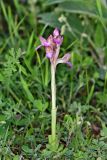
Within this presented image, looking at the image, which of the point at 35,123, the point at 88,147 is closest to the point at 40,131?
the point at 35,123

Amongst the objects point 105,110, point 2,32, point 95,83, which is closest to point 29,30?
point 2,32

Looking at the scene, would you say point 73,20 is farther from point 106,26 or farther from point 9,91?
point 9,91

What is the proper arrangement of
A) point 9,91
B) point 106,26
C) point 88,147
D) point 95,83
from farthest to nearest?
1. point 106,26
2. point 95,83
3. point 9,91
4. point 88,147

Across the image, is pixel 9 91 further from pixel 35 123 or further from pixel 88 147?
pixel 88 147

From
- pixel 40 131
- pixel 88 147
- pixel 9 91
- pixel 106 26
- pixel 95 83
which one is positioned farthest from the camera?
pixel 106 26

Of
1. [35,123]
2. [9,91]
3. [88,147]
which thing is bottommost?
[88,147]

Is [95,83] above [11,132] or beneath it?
above

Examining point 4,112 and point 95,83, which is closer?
point 4,112
